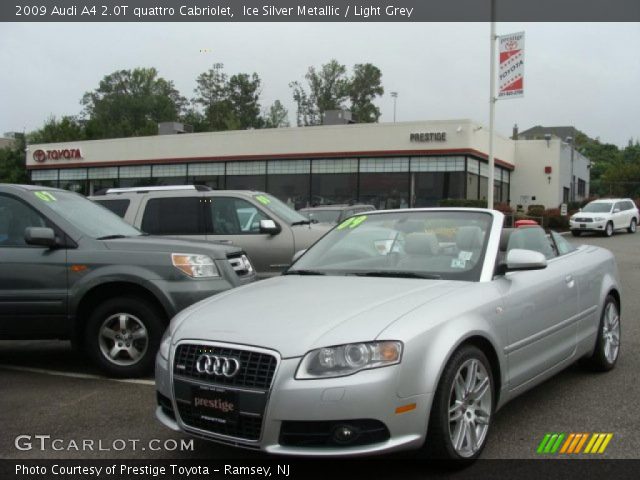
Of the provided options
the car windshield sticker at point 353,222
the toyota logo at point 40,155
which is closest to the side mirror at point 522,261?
the car windshield sticker at point 353,222

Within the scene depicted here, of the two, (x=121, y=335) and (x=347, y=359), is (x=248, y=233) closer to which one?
(x=121, y=335)

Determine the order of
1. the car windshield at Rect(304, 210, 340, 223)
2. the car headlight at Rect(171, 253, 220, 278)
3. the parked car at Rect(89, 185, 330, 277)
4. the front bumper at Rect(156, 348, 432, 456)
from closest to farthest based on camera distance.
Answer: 1. the front bumper at Rect(156, 348, 432, 456)
2. the car headlight at Rect(171, 253, 220, 278)
3. the parked car at Rect(89, 185, 330, 277)
4. the car windshield at Rect(304, 210, 340, 223)

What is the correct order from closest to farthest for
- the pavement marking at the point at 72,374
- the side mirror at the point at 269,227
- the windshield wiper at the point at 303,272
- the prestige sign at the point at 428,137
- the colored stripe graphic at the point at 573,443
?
the colored stripe graphic at the point at 573,443 → the windshield wiper at the point at 303,272 → the pavement marking at the point at 72,374 → the side mirror at the point at 269,227 → the prestige sign at the point at 428,137

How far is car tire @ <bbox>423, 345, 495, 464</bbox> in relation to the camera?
3.43 meters

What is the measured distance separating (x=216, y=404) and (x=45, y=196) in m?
3.95

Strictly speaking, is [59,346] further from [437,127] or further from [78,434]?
[437,127]

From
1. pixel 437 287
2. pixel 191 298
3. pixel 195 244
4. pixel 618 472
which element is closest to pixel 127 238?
pixel 195 244

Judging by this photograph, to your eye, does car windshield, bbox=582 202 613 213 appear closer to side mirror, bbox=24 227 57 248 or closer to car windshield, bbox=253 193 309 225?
car windshield, bbox=253 193 309 225

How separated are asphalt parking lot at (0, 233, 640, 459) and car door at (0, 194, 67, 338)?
0.48 metres

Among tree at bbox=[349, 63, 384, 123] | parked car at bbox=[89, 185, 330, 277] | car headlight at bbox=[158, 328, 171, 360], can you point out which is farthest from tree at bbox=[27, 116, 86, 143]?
car headlight at bbox=[158, 328, 171, 360]

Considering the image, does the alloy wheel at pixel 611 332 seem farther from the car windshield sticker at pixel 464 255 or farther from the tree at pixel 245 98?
the tree at pixel 245 98

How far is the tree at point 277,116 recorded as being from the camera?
87.6 meters

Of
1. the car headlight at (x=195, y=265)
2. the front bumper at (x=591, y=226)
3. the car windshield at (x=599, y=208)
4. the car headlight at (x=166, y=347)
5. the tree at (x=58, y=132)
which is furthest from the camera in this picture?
the tree at (x=58, y=132)

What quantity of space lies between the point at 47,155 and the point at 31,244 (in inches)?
1599
